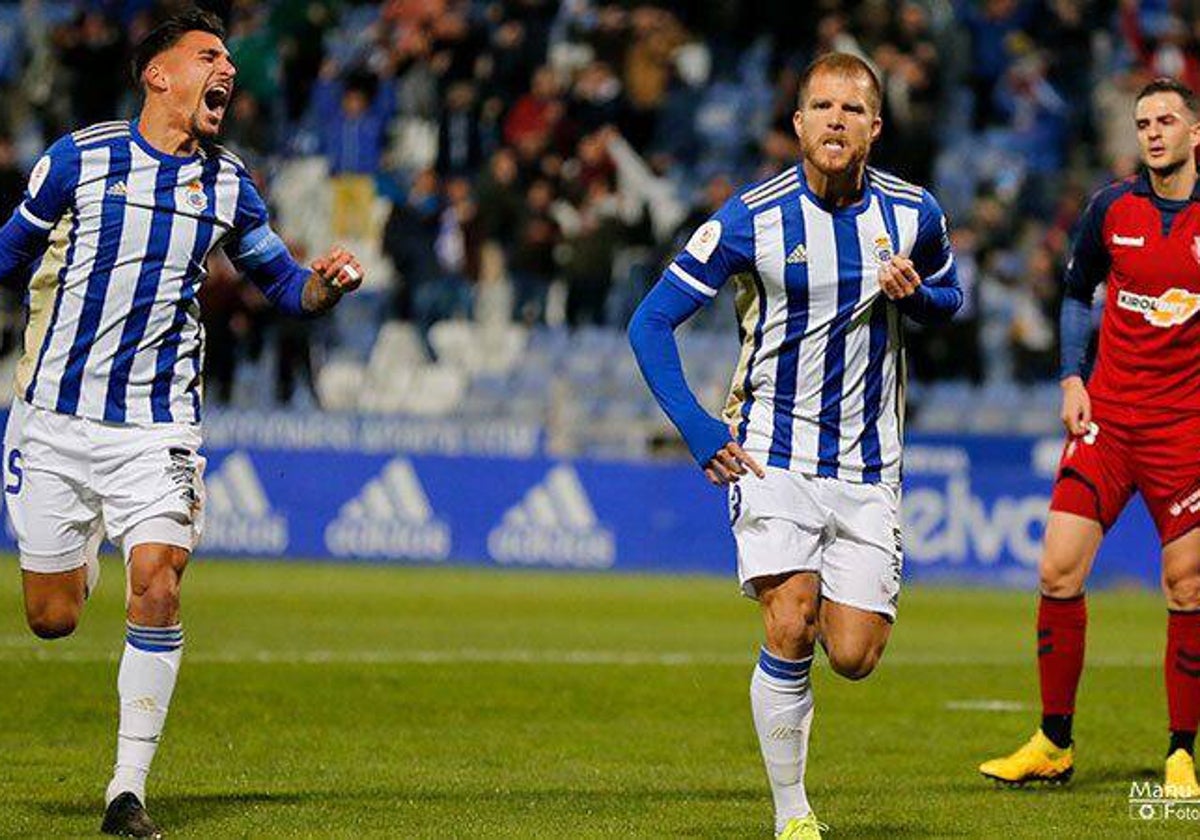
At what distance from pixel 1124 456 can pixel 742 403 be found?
7.28 ft

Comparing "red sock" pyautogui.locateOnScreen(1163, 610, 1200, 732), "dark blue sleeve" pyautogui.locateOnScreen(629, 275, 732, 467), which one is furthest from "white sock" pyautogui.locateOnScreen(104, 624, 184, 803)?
"red sock" pyautogui.locateOnScreen(1163, 610, 1200, 732)

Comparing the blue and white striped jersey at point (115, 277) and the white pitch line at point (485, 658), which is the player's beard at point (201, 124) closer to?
the blue and white striped jersey at point (115, 277)

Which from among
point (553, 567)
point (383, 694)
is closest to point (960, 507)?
point (553, 567)

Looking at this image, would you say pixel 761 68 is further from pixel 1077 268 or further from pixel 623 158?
pixel 1077 268

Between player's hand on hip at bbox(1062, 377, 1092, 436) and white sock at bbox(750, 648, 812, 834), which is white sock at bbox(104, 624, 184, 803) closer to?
white sock at bbox(750, 648, 812, 834)

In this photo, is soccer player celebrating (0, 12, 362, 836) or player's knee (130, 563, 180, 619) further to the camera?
soccer player celebrating (0, 12, 362, 836)

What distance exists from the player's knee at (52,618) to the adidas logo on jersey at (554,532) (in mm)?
13197

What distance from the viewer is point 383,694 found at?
37.6 ft

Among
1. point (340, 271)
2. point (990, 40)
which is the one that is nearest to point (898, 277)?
point (340, 271)

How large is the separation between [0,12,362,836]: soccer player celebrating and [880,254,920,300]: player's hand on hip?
65.2 inches

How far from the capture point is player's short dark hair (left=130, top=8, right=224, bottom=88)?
Result: 24.8ft

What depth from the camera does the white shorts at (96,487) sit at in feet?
24.2

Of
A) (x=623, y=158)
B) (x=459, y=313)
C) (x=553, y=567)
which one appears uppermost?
(x=623, y=158)

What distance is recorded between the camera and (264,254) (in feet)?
25.7
